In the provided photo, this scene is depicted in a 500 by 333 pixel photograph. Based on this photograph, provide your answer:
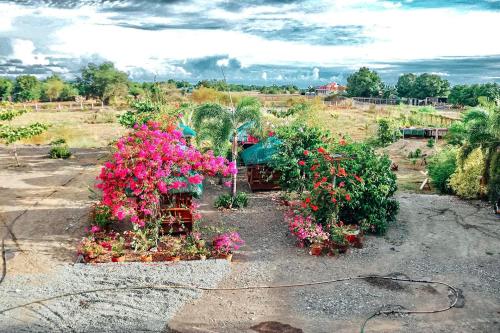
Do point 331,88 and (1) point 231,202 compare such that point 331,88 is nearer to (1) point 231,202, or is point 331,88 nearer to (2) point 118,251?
(1) point 231,202

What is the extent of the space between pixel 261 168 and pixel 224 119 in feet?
6.87

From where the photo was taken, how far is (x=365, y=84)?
7262 centimetres

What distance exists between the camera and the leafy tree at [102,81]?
5764cm

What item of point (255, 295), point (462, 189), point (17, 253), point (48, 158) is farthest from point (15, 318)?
point (48, 158)

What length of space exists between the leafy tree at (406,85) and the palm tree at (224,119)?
68693 millimetres

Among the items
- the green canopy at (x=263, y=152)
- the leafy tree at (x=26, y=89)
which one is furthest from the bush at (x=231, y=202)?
the leafy tree at (x=26, y=89)

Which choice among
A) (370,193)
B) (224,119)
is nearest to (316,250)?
(370,193)

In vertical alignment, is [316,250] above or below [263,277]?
above

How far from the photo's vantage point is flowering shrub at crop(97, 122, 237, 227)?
363 inches

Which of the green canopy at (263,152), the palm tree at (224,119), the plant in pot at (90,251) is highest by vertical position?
the palm tree at (224,119)

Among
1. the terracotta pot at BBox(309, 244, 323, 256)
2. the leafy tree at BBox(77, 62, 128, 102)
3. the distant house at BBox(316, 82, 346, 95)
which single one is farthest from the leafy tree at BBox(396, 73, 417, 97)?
the terracotta pot at BBox(309, 244, 323, 256)

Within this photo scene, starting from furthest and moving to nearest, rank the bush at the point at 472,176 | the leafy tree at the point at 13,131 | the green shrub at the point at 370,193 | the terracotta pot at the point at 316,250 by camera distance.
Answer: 1. the leafy tree at the point at 13,131
2. the bush at the point at 472,176
3. the green shrub at the point at 370,193
4. the terracotta pot at the point at 316,250

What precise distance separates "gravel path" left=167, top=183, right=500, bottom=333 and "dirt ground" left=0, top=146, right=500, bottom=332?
17 mm

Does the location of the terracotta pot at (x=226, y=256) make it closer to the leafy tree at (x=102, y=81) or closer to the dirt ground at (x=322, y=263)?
the dirt ground at (x=322, y=263)
